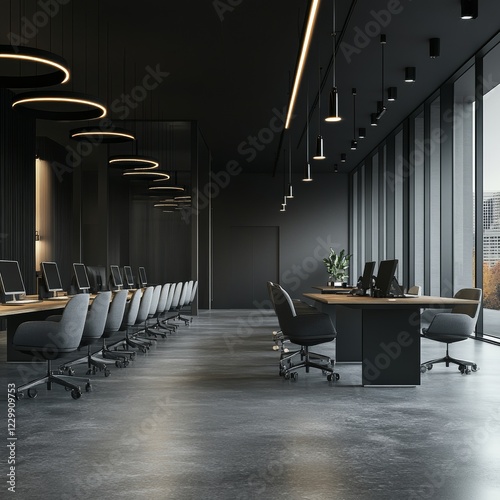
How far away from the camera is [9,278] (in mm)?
6676

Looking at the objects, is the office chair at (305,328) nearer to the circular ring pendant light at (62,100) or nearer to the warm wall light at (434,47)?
the circular ring pendant light at (62,100)

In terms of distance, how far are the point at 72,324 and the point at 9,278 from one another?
179 cm

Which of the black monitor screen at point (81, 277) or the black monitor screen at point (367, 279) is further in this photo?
the black monitor screen at point (81, 277)

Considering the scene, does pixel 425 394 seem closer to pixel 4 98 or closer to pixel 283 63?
pixel 283 63

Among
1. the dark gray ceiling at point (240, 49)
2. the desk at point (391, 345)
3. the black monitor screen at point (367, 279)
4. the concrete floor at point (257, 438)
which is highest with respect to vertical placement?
the dark gray ceiling at point (240, 49)

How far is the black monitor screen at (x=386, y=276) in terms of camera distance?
623cm

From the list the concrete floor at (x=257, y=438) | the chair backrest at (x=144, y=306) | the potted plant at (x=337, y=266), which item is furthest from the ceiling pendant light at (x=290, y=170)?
the concrete floor at (x=257, y=438)

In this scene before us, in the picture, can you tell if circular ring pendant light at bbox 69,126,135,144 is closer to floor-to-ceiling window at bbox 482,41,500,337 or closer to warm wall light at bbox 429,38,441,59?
warm wall light at bbox 429,38,441,59

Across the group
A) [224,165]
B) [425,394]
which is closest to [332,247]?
[224,165]

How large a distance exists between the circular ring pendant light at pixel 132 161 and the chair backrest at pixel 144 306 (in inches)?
145

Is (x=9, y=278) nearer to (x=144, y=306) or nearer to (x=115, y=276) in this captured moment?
(x=144, y=306)

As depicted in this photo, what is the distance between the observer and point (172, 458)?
3547 millimetres

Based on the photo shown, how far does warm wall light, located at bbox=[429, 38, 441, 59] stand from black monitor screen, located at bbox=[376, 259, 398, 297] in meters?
3.70

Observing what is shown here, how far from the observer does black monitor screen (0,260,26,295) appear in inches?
256
